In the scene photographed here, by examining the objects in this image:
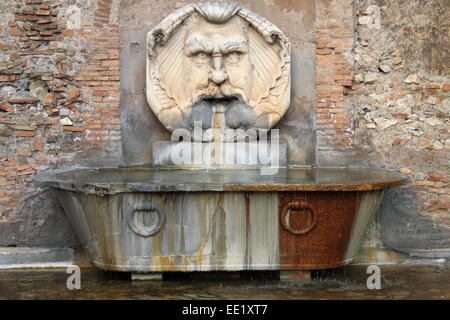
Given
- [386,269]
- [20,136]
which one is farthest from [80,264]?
[386,269]

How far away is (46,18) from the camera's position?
5.75m

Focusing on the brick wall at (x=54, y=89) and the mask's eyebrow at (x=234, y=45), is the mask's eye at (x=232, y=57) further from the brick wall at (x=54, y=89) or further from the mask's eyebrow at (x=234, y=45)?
the brick wall at (x=54, y=89)

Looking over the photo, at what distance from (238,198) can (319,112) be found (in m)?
1.50

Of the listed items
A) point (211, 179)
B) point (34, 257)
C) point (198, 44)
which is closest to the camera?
point (211, 179)

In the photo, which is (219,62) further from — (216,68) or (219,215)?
(219,215)

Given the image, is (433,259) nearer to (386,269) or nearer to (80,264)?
(386,269)

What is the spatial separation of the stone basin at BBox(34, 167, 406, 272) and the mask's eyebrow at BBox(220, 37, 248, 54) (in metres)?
1.36

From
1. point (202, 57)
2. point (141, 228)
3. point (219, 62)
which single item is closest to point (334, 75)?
point (219, 62)

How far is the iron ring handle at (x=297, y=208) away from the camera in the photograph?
15.5 ft

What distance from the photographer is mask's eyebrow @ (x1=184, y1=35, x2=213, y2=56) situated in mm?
5723

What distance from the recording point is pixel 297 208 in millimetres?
4750

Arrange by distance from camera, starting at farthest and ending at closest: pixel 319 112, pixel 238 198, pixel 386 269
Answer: pixel 319 112 → pixel 386 269 → pixel 238 198

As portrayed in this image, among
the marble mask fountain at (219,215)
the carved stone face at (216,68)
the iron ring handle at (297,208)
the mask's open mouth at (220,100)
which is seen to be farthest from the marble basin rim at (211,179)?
the mask's open mouth at (220,100)

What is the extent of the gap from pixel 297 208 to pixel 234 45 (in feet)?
5.59
